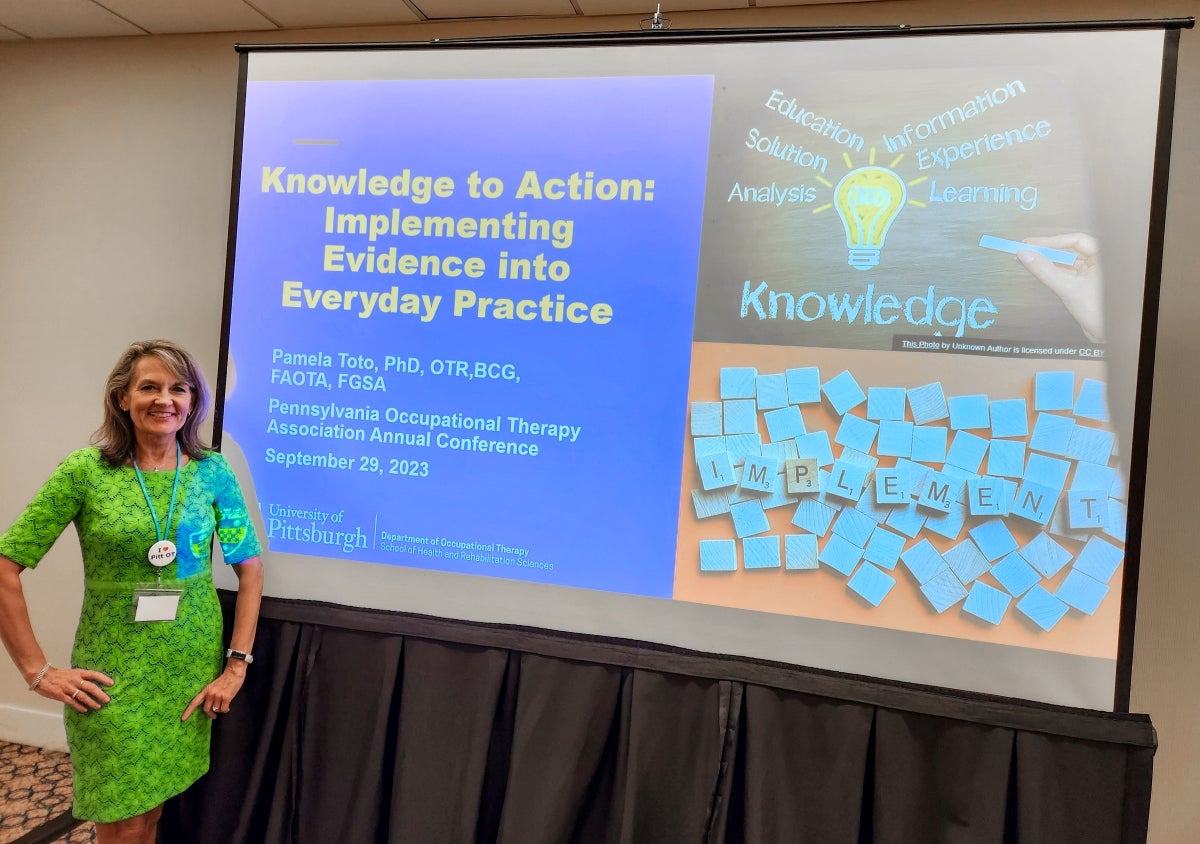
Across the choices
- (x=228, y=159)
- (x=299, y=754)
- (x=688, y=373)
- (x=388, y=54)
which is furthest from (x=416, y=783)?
(x=228, y=159)

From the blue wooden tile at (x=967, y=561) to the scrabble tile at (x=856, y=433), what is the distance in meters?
0.28

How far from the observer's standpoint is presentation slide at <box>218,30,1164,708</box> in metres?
1.38

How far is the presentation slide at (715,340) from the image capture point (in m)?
1.38

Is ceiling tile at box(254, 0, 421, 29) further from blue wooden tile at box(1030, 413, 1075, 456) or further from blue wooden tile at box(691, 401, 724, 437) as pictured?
blue wooden tile at box(1030, 413, 1075, 456)

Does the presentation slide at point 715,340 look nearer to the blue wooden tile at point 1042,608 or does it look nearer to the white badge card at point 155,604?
the blue wooden tile at point 1042,608

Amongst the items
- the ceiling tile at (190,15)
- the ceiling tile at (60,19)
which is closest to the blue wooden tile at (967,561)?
the ceiling tile at (190,15)

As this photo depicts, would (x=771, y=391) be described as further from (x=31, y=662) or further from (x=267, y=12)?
(x=267, y=12)

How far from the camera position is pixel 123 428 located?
4.72 ft

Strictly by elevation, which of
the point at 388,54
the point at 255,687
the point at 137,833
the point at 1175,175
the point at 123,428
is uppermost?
the point at 388,54

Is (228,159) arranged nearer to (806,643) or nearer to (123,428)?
(123,428)

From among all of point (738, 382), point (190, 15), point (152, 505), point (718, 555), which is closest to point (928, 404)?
point (738, 382)

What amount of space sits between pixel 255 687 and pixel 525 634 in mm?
757

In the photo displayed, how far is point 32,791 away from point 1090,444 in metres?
3.20

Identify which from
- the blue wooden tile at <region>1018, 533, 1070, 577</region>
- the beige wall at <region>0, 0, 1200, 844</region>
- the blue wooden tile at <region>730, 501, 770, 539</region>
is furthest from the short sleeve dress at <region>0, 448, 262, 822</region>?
the blue wooden tile at <region>1018, 533, 1070, 577</region>
